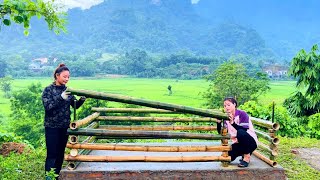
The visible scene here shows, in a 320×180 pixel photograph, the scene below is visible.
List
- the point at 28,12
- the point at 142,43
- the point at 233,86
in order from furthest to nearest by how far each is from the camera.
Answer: the point at 142,43
the point at 233,86
the point at 28,12

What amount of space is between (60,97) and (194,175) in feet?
5.59

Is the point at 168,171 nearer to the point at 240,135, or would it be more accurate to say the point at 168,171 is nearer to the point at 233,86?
the point at 240,135

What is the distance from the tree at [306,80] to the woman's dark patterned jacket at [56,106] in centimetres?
977

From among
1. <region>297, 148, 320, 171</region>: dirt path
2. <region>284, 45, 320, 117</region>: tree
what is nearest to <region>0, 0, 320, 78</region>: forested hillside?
<region>284, 45, 320, 117</region>: tree

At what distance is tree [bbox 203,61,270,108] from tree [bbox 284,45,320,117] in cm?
2615

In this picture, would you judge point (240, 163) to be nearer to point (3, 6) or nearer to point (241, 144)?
point (241, 144)

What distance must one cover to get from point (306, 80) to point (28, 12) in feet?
35.6

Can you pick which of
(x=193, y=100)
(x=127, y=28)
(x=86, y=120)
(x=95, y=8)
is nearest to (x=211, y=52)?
(x=127, y=28)

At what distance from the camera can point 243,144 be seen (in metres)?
4.32

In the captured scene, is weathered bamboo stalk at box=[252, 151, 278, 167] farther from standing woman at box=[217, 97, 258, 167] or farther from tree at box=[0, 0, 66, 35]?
tree at box=[0, 0, 66, 35]

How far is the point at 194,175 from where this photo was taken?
4.09m

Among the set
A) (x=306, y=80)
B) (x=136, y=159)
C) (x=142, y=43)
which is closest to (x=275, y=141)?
(x=136, y=159)

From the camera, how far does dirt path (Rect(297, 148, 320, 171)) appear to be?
20.3ft

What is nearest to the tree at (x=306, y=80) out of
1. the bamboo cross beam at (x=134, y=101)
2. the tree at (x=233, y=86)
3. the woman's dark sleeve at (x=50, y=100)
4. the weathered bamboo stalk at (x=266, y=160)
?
the weathered bamboo stalk at (x=266, y=160)
